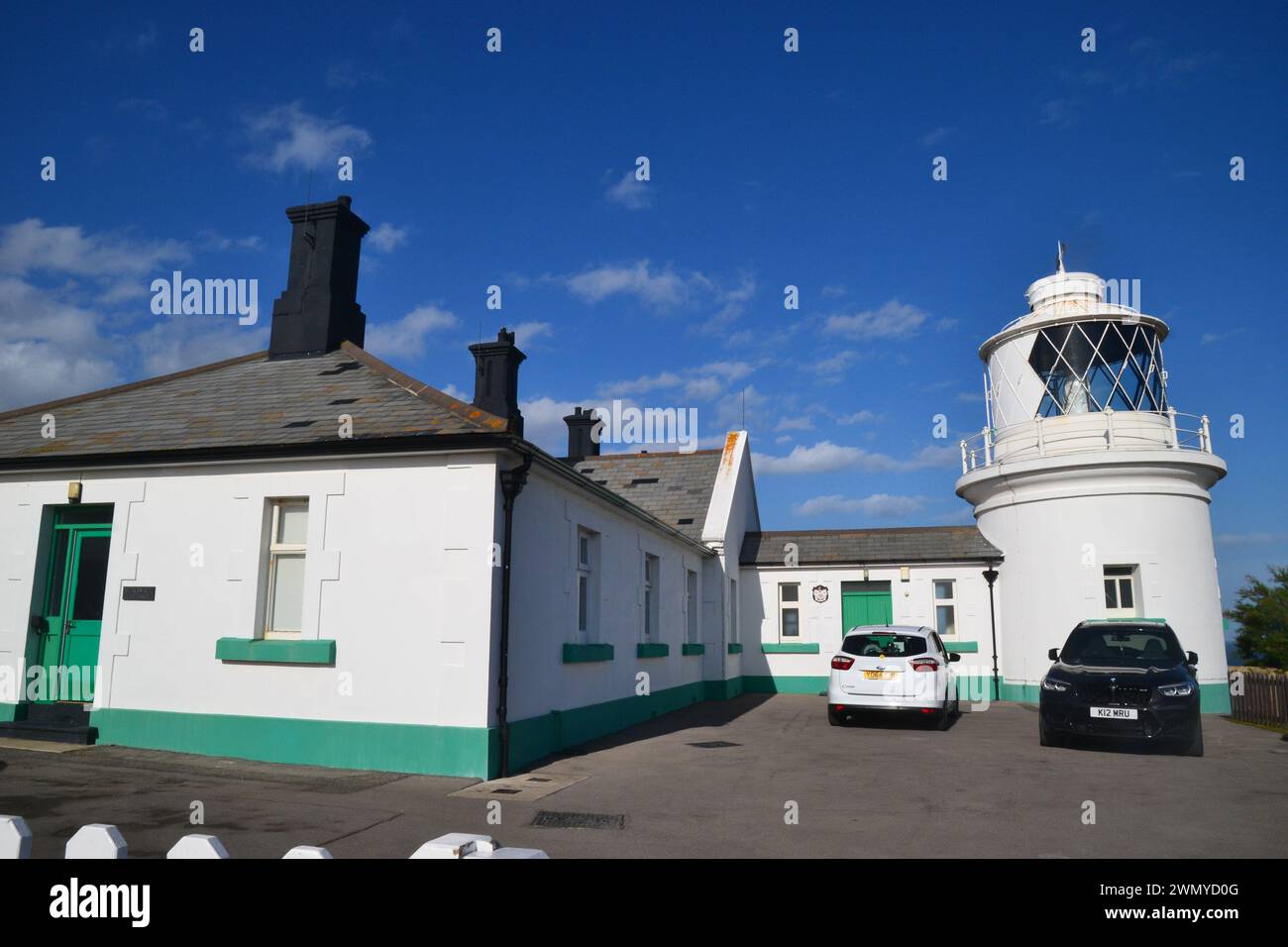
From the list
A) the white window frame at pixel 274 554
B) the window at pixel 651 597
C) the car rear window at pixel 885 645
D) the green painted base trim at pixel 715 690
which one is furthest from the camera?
the green painted base trim at pixel 715 690

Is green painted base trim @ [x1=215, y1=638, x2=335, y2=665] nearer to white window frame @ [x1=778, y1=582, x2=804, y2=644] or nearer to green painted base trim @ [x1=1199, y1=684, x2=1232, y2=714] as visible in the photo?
white window frame @ [x1=778, y1=582, x2=804, y2=644]

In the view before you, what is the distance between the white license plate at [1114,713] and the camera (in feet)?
37.3

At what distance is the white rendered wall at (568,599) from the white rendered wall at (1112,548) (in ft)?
29.5

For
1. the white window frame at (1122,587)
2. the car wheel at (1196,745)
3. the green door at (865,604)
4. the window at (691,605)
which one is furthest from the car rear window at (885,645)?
the green door at (865,604)

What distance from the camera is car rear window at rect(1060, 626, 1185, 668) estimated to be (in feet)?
40.6

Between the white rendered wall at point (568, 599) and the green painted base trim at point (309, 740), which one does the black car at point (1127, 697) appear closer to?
the white rendered wall at point (568, 599)

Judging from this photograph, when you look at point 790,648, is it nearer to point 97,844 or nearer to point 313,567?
point 313,567

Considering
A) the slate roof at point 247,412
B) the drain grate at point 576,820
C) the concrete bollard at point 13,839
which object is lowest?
the drain grate at point 576,820

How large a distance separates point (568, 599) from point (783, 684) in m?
12.2

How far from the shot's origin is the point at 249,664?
9516mm

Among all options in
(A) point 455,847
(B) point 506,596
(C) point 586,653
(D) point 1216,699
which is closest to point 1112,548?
(D) point 1216,699
